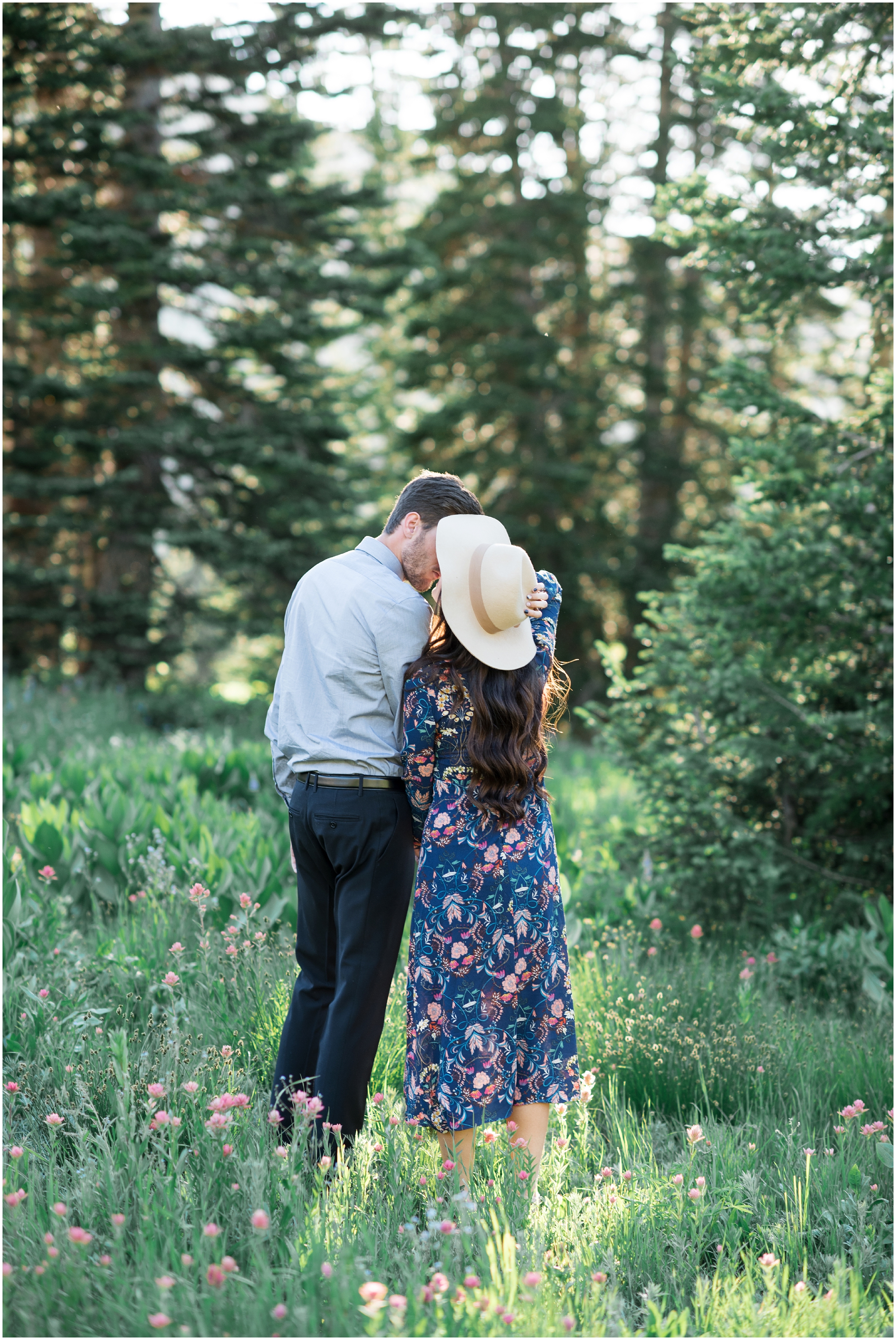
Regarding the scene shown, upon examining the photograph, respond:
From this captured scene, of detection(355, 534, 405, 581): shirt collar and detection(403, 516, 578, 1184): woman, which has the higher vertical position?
detection(355, 534, 405, 581): shirt collar

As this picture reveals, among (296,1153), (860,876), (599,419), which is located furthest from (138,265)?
(296,1153)

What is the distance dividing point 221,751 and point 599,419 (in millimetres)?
11459

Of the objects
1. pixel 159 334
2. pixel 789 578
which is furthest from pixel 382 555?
pixel 159 334

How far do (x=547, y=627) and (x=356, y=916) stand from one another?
1071 mm

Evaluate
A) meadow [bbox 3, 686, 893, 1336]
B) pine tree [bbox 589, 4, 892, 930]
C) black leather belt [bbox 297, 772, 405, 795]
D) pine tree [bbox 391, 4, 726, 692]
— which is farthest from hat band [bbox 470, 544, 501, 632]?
pine tree [bbox 391, 4, 726, 692]

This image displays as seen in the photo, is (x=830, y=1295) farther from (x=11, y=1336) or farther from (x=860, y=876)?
(x=860, y=876)

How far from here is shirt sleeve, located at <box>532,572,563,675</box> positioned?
3.03 metres

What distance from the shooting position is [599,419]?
16609 mm

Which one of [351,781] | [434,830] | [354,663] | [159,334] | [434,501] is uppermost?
[159,334]

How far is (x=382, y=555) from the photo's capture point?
307cm

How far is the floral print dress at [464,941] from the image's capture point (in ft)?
9.27

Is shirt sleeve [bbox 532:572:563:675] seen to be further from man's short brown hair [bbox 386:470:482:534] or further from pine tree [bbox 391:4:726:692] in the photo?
pine tree [bbox 391:4:726:692]

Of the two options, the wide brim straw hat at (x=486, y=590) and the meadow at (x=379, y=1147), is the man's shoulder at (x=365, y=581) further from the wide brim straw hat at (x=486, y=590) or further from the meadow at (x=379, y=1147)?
the meadow at (x=379, y=1147)

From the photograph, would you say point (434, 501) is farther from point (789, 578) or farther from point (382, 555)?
point (789, 578)
